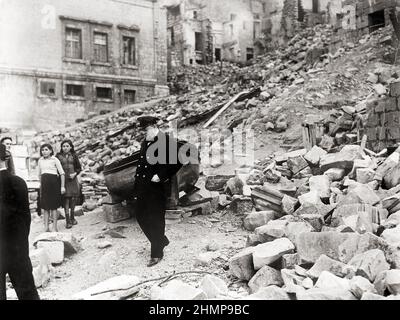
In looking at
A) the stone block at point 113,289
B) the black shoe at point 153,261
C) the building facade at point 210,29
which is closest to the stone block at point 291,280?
the stone block at point 113,289

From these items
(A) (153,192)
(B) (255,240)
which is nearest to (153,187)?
(A) (153,192)

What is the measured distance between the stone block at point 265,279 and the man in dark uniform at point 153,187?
A: 1346 millimetres

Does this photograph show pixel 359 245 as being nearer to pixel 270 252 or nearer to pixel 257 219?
pixel 270 252

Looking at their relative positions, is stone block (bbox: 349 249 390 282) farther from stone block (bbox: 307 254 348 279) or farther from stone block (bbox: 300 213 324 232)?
stone block (bbox: 300 213 324 232)

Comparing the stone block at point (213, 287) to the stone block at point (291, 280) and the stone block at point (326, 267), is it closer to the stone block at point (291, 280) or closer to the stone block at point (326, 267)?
the stone block at point (291, 280)

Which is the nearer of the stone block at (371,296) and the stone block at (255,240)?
the stone block at (371,296)

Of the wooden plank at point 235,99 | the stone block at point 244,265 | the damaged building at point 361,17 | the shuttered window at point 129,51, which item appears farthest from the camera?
the shuttered window at point 129,51

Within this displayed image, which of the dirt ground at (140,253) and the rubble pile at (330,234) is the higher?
the rubble pile at (330,234)

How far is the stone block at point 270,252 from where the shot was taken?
14.4ft

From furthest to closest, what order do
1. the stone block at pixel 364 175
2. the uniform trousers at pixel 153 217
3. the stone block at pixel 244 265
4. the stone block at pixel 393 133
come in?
the stone block at pixel 393 133 → the stone block at pixel 364 175 → the uniform trousers at pixel 153 217 → the stone block at pixel 244 265

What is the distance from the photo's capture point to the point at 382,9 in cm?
1465

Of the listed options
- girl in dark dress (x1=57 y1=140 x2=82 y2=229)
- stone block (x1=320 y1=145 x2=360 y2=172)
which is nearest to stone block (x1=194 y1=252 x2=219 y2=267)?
stone block (x1=320 y1=145 x2=360 y2=172)

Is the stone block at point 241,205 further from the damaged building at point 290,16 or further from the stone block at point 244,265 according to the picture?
the damaged building at point 290,16

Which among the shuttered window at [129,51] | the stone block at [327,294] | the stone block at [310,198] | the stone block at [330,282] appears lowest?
the stone block at [327,294]
